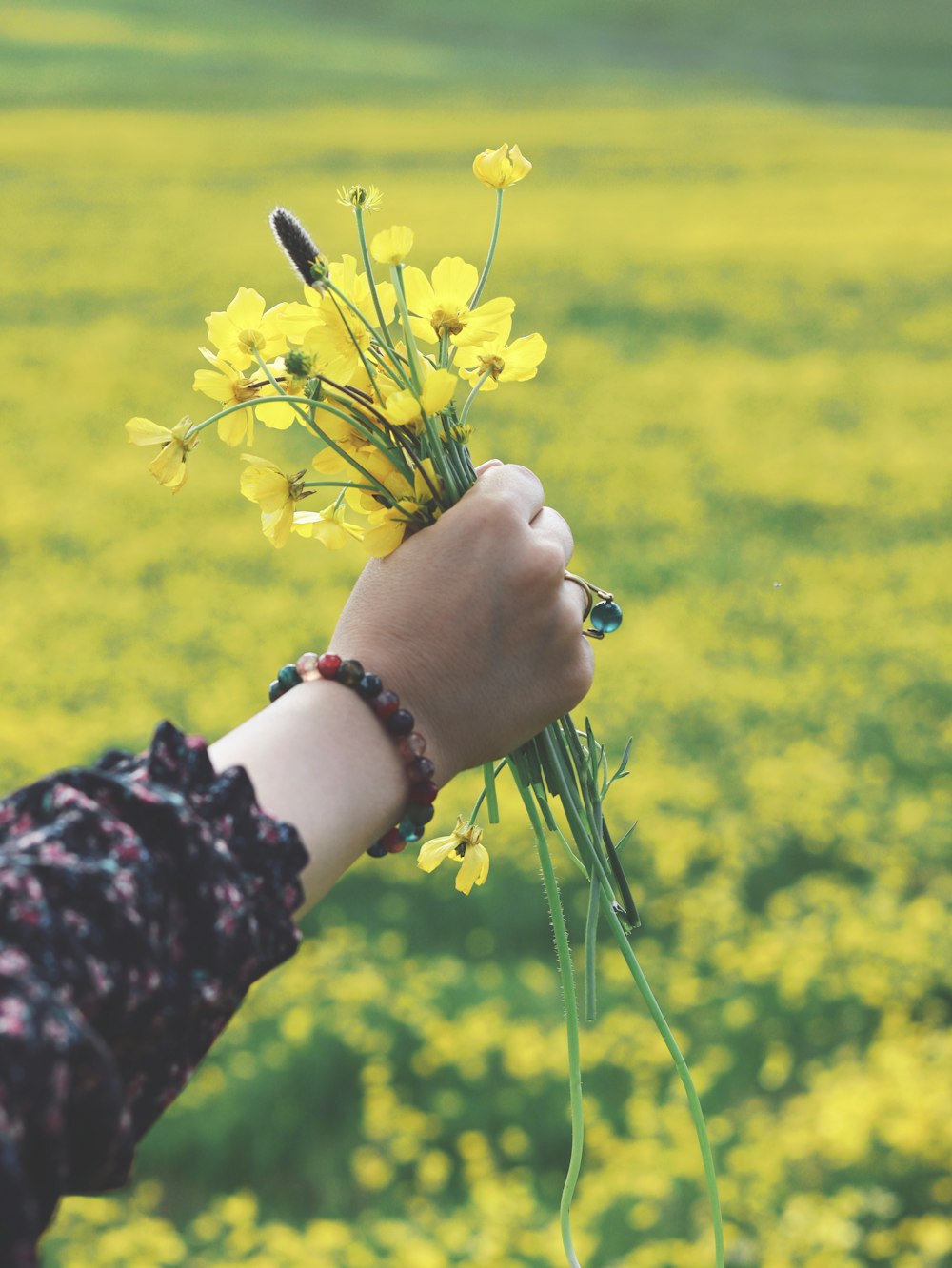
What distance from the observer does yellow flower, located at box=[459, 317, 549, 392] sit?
951 millimetres

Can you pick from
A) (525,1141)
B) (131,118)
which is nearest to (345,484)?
(525,1141)

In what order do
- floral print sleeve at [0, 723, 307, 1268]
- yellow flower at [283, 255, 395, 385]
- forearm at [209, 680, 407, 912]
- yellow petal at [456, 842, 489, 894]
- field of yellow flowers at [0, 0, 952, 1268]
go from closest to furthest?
floral print sleeve at [0, 723, 307, 1268] < forearm at [209, 680, 407, 912] < yellow flower at [283, 255, 395, 385] < yellow petal at [456, 842, 489, 894] < field of yellow flowers at [0, 0, 952, 1268]

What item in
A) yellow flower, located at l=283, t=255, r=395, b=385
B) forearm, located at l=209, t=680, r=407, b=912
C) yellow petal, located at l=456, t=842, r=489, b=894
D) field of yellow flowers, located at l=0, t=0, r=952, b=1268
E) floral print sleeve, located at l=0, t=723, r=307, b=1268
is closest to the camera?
floral print sleeve, located at l=0, t=723, r=307, b=1268

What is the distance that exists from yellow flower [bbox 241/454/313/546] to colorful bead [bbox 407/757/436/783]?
186 mm

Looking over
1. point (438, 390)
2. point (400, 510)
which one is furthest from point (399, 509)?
point (438, 390)

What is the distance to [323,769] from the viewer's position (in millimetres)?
822

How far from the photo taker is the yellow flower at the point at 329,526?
3.11 ft

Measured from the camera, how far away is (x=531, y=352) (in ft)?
3.16

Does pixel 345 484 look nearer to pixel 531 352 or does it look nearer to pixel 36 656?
pixel 531 352

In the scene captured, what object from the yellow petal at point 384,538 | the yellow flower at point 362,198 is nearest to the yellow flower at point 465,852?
the yellow petal at point 384,538

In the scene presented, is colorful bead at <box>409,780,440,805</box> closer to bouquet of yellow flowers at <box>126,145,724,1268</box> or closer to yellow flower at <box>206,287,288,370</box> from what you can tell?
bouquet of yellow flowers at <box>126,145,724,1268</box>

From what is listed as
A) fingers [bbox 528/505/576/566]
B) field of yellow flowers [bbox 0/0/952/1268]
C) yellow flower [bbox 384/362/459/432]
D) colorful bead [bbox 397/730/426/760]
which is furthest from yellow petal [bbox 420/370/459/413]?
field of yellow flowers [bbox 0/0/952/1268]

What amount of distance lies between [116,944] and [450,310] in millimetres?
475

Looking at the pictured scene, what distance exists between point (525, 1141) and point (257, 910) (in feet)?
7.61
